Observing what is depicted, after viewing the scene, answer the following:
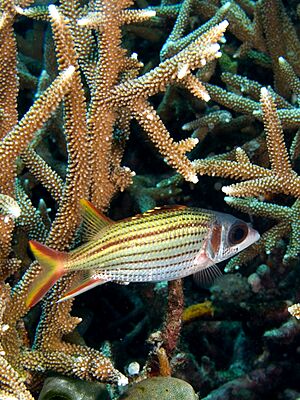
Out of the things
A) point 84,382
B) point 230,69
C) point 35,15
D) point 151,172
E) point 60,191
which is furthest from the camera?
point 151,172

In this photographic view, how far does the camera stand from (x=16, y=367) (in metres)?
2.73

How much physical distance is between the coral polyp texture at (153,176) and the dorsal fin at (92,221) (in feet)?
0.20

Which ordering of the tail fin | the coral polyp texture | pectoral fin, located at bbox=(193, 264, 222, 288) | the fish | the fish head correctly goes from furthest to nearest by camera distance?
the coral polyp texture
pectoral fin, located at bbox=(193, 264, 222, 288)
the fish head
the fish
the tail fin

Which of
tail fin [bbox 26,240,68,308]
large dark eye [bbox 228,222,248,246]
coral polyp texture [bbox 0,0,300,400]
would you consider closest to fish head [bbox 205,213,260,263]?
large dark eye [bbox 228,222,248,246]

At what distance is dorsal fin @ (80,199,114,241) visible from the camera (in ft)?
7.87

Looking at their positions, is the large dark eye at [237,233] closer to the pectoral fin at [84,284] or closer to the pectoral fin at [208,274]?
the pectoral fin at [208,274]

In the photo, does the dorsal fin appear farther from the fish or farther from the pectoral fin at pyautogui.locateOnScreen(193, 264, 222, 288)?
the pectoral fin at pyautogui.locateOnScreen(193, 264, 222, 288)

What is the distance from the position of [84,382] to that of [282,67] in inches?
120

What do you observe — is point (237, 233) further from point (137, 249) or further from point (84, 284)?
point (84, 284)

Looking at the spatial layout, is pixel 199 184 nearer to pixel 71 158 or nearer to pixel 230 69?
pixel 230 69

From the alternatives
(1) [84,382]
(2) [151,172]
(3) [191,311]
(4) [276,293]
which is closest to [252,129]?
(2) [151,172]

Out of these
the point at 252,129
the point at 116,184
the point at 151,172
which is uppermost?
the point at 116,184

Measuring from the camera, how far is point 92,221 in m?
2.43

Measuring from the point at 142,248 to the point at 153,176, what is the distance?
94.4 inches
